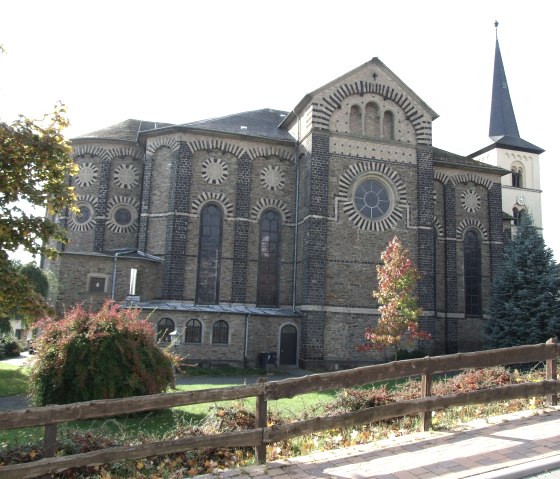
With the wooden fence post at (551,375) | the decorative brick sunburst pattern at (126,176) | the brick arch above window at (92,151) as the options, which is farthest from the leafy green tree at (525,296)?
the brick arch above window at (92,151)

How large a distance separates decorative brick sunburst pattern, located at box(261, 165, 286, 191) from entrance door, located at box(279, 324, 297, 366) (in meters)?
7.21

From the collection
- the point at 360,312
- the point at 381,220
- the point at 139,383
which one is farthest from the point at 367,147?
the point at 139,383

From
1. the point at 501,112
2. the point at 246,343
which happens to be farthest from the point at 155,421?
the point at 501,112

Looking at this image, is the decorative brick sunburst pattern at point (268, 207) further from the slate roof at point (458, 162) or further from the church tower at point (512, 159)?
the church tower at point (512, 159)

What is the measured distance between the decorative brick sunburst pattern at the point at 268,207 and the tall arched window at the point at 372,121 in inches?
218

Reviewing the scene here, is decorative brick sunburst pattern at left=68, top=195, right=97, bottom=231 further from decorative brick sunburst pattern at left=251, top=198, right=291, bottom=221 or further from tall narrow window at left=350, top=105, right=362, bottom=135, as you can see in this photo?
tall narrow window at left=350, top=105, right=362, bottom=135

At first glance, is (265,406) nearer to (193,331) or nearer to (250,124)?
(193,331)

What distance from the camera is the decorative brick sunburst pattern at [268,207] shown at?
27094 millimetres

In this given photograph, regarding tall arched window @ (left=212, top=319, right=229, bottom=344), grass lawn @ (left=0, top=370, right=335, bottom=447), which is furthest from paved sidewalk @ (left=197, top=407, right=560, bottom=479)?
tall arched window @ (left=212, top=319, right=229, bottom=344)

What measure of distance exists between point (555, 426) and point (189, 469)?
5.04 metres

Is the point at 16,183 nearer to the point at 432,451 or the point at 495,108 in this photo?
the point at 432,451

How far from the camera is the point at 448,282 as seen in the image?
95.9ft

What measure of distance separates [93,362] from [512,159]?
124 ft

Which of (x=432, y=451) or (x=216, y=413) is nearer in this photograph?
(x=432, y=451)
